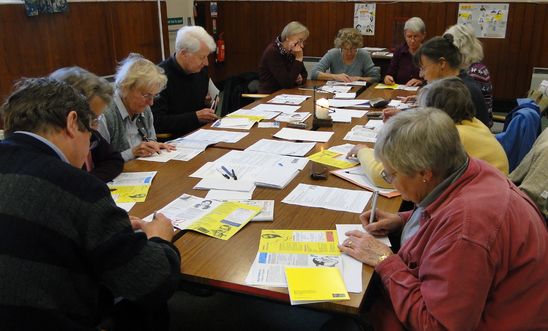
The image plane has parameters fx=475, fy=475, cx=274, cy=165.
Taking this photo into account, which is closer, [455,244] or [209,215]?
[455,244]

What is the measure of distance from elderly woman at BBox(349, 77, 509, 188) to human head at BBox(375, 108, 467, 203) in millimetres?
479

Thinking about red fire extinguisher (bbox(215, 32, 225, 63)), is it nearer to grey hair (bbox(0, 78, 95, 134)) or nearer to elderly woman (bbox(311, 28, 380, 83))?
elderly woman (bbox(311, 28, 380, 83))

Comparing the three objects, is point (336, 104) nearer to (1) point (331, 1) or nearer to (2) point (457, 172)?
(2) point (457, 172)

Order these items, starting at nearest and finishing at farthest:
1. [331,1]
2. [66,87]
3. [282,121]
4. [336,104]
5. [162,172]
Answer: [66,87], [162,172], [282,121], [336,104], [331,1]

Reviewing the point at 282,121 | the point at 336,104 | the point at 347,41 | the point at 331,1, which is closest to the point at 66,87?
the point at 282,121

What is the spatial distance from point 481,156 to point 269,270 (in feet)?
3.59

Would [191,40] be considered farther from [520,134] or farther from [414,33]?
[414,33]

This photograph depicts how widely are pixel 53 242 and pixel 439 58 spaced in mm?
2511

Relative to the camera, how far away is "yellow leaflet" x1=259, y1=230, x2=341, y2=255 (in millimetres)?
1463

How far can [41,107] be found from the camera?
1.15 meters

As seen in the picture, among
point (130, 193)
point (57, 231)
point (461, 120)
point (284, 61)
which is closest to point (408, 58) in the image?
point (284, 61)

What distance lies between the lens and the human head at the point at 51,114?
1.14 metres

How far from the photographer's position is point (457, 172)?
124cm

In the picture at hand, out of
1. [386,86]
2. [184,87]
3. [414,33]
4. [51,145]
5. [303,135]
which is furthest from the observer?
[414,33]
